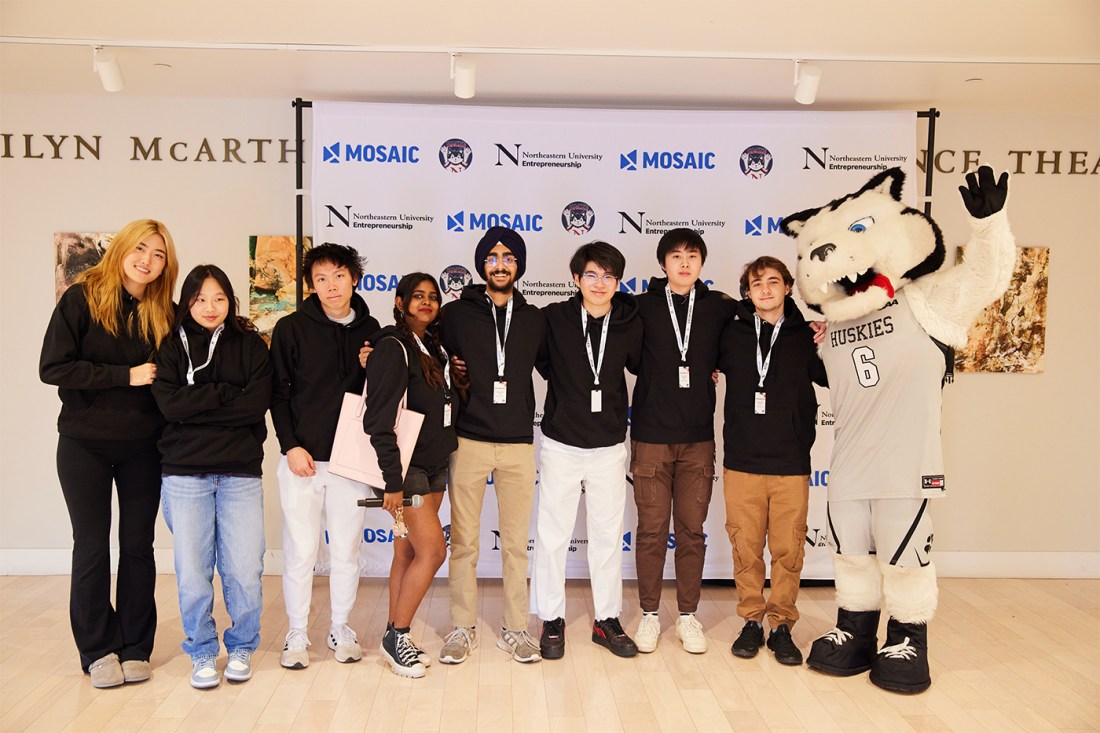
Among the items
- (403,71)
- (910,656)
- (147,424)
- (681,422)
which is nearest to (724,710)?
(910,656)

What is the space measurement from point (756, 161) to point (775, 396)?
1.53 metres

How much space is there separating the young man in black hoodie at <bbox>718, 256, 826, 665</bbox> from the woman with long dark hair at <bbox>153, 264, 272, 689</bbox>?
190 cm

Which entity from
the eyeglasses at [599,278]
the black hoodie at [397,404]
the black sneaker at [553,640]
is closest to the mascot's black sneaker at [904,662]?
the black sneaker at [553,640]

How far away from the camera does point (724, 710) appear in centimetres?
315

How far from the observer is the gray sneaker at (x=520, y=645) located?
3.54 m

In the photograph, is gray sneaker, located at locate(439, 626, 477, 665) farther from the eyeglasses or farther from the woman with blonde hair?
the eyeglasses

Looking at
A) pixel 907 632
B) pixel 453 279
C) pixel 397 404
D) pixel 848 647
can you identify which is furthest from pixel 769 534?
pixel 453 279

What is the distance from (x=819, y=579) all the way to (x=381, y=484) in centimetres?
262

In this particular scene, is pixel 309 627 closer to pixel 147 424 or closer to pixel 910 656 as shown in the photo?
pixel 147 424

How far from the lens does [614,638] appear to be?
3670 millimetres

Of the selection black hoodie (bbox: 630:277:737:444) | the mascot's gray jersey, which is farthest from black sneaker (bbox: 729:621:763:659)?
black hoodie (bbox: 630:277:737:444)

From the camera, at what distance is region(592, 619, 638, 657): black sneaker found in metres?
3.63

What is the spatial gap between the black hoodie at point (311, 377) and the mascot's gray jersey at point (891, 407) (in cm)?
195

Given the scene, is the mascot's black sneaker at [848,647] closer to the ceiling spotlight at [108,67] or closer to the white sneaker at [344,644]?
the white sneaker at [344,644]
